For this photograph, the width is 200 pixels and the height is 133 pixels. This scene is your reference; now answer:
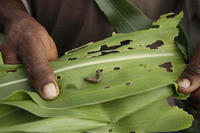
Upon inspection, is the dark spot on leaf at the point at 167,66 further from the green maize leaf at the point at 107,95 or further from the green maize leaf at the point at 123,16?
the green maize leaf at the point at 123,16

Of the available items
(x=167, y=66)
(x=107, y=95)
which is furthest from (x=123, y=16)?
(x=107, y=95)

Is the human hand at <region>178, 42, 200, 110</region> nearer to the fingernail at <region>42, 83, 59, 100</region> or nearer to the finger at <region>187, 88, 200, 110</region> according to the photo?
the finger at <region>187, 88, 200, 110</region>

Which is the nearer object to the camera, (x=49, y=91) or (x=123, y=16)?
(x=49, y=91)

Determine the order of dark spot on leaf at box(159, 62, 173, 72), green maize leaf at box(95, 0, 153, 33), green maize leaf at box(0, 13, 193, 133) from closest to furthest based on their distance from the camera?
1. green maize leaf at box(0, 13, 193, 133)
2. dark spot on leaf at box(159, 62, 173, 72)
3. green maize leaf at box(95, 0, 153, 33)

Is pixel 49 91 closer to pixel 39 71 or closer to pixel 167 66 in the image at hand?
pixel 39 71

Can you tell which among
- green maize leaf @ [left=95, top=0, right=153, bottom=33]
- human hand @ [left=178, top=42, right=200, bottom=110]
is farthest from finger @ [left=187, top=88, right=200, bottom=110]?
green maize leaf @ [left=95, top=0, right=153, bottom=33]

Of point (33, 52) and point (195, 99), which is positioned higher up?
point (33, 52)
